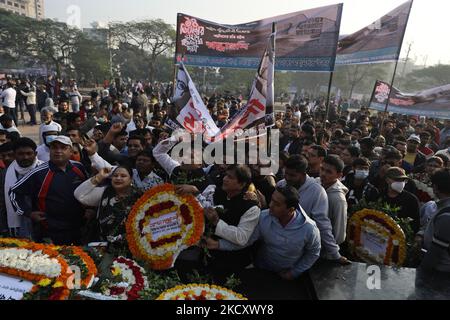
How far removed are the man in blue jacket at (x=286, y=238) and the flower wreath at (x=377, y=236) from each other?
0.87 metres

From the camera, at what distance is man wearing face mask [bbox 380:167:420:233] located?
13.2ft

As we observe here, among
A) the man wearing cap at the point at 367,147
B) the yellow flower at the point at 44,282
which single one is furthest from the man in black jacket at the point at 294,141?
the yellow flower at the point at 44,282

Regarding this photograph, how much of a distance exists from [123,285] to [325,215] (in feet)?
6.43

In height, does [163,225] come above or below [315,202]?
below

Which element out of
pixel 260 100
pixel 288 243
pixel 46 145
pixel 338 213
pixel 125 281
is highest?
pixel 260 100

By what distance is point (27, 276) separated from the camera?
9.00 feet

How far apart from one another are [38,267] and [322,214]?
101 inches

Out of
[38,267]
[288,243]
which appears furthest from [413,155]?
[38,267]

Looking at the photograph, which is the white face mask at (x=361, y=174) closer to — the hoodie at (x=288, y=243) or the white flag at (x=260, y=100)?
the white flag at (x=260, y=100)

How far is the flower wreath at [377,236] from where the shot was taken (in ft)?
11.3

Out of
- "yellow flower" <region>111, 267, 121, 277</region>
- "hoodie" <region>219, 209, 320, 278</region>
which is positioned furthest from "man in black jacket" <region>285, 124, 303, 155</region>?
"yellow flower" <region>111, 267, 121, 277</region>

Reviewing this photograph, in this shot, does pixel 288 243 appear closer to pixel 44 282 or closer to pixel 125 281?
pixel 125 281

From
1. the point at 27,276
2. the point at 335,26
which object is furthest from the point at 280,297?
the point at 335,26

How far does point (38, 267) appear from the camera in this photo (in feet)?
9.12
